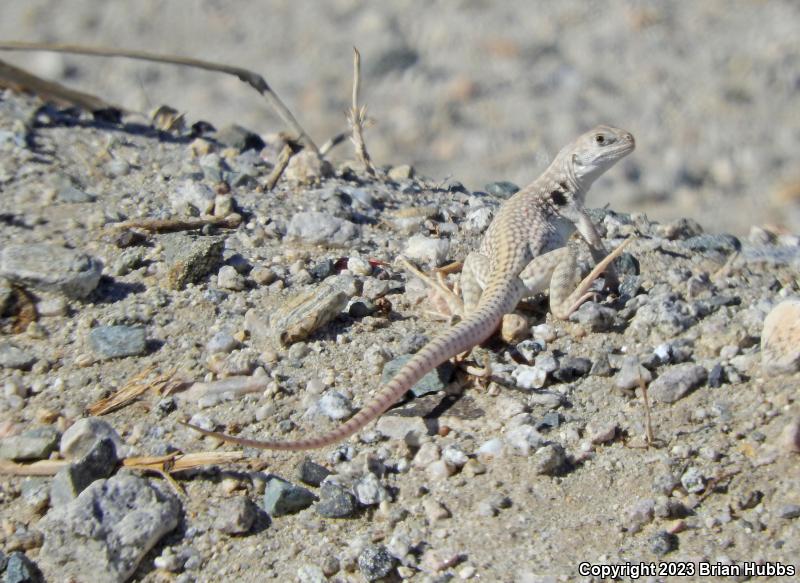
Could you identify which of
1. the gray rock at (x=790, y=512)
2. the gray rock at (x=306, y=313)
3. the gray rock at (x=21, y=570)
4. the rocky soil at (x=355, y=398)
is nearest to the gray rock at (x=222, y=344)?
the rocky soil at (x=355, y=398)

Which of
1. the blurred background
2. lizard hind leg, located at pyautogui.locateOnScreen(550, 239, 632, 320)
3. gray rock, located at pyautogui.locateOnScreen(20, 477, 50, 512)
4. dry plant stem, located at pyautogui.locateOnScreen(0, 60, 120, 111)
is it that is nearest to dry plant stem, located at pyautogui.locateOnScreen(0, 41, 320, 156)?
dry plant stem, located at pyautogui.locateOnScreen(0, 60, 120, 111)

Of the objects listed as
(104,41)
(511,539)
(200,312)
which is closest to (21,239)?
(200,312)

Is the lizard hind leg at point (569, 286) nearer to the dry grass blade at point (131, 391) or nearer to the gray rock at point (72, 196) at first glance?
the dry grass blade at point (131, 391)

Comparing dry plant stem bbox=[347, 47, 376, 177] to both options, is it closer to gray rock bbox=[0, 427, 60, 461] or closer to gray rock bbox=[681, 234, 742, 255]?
gray rock bbox=[681, 234, 742, 255]

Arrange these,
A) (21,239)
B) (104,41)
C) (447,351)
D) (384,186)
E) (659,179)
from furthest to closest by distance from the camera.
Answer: (104,41) → (659,179) → (384,186) → (21,239) → (447,351)

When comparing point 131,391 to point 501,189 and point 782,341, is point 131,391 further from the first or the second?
point 501,189

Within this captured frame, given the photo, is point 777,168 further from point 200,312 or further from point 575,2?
point 200,312
